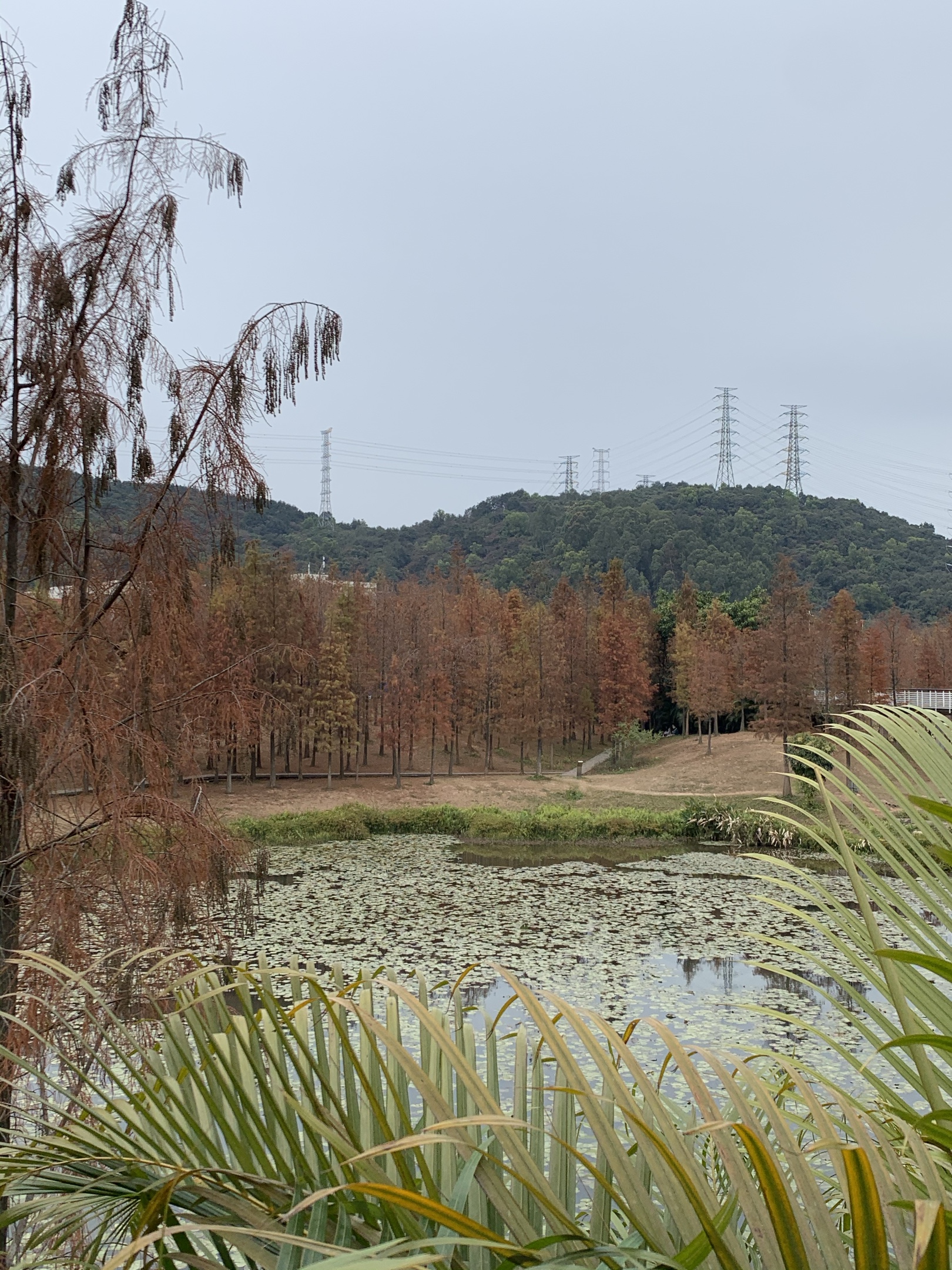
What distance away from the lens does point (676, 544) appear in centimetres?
7425

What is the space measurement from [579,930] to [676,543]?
64.1 m

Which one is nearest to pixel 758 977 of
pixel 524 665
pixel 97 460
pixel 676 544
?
pixel 97 460

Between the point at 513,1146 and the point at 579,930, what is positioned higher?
the point at 513,1146

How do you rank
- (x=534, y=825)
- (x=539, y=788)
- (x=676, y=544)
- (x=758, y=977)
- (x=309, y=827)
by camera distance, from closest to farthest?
(x=758, y=977) < (x=309, y=827) < (x=534, y=825) < (x=539, y=788) < (x=676, y=544)

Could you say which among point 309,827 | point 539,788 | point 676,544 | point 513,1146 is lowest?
point 539,788

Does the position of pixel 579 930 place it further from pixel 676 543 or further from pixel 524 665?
pixel 676 543

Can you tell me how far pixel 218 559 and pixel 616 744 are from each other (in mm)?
32826

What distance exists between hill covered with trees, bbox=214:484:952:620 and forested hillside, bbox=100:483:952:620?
0.13 meters

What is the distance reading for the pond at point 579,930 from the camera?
9422 millimetres

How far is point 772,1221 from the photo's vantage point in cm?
72

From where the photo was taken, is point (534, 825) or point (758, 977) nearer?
point (758, 977)

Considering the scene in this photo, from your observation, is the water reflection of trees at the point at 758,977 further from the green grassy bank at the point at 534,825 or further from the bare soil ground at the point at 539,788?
the bare soil ground at the point at 539,788

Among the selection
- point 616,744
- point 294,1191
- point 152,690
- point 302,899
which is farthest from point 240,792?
point 294,1191

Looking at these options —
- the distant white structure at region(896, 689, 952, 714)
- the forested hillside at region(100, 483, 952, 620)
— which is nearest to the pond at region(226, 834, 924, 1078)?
the distant white structure at region(896, 689, 952, 714)
